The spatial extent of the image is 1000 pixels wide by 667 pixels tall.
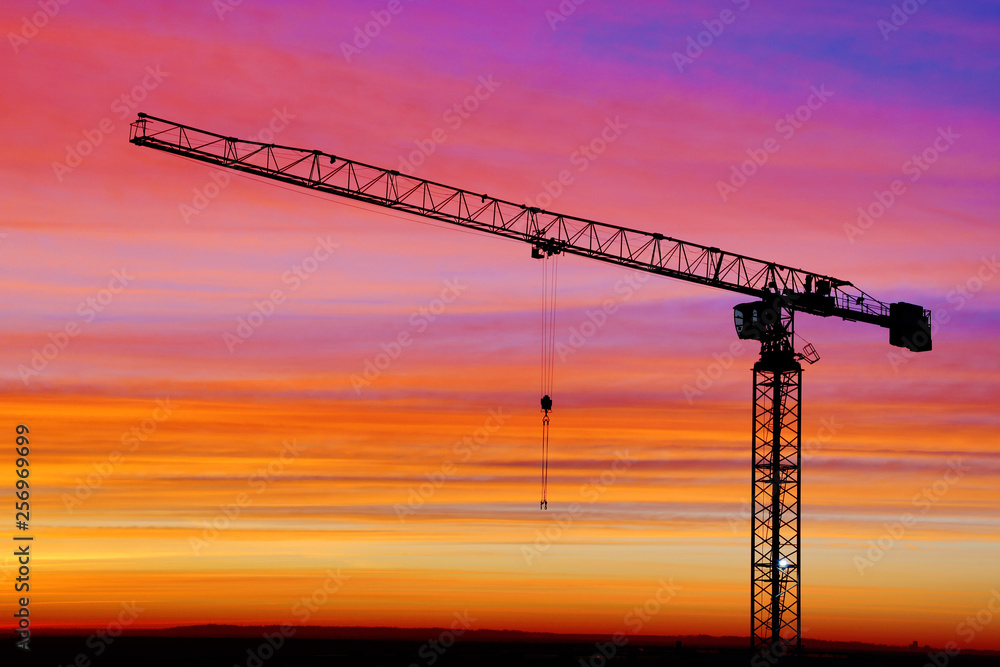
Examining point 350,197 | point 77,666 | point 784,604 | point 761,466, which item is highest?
point 350,197

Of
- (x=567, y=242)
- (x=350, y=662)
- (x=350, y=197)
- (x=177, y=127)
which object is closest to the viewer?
(x=177, y=127)

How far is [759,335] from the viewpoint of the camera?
9838 cm

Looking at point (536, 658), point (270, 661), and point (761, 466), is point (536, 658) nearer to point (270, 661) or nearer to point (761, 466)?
point (270, 661)

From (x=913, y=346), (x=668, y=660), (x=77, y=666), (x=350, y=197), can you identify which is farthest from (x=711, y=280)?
(x=77, y=666)

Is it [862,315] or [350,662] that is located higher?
[862,315]

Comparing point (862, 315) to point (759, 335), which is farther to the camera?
point (862, 315)

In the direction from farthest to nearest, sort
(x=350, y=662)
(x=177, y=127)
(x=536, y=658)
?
1. (x=536, y=658)
2. (x=350, y=662)
3. (x=177, y=127)

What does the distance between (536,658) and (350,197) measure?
81.7 m

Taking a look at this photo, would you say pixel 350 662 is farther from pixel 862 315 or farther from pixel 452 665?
pixel 862 315

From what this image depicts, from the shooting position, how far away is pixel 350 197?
85.2 metres

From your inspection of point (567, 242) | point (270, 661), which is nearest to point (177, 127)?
point (567, 242)

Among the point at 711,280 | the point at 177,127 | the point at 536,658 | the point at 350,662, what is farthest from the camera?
the point at 536,658

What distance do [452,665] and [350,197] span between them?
206 ft

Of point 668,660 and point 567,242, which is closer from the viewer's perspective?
point 567,242
